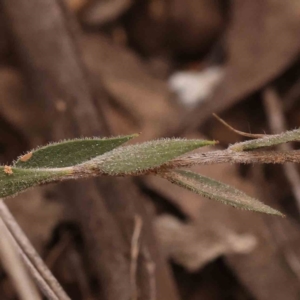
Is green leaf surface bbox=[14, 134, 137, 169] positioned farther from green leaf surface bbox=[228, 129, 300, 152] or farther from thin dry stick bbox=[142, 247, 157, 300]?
thin dry stick bbox=[142, 247, 157, 300]

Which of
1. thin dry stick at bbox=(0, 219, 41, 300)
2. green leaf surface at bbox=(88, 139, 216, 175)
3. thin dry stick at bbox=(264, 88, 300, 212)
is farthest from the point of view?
thin dry stick at bbox=(264, 88, 300, 212)

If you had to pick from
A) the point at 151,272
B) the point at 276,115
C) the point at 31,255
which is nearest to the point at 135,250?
the point at 151,272

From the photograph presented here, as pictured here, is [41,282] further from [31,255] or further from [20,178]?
[20,178]

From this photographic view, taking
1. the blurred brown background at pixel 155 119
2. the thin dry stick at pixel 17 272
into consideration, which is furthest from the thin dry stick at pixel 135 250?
the thin dry stick at pixel 17 272

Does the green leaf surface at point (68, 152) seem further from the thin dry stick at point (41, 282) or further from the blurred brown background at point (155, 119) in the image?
the blurred brown background at point (155, 119)

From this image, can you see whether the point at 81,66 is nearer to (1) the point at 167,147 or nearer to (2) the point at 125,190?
(2) the point at 125,190

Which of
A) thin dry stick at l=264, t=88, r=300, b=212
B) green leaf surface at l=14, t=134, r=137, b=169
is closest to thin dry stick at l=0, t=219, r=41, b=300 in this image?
green leaf surface at l=14, t=134, r=137, b=169
